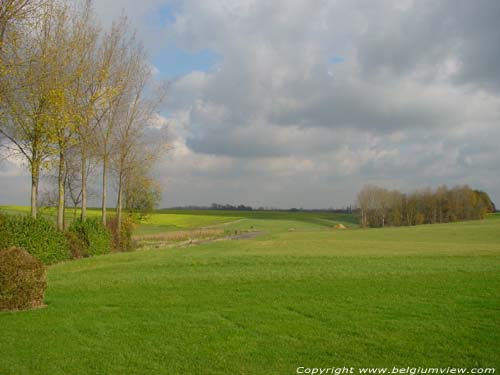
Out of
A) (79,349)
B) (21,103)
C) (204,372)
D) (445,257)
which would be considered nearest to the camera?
(204,372)

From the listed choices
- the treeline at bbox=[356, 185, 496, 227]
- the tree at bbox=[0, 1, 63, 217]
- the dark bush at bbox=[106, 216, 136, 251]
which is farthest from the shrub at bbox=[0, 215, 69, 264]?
the treeline at bbox=[356, 185, 496, 227]

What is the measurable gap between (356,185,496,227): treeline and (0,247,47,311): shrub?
10567 cm

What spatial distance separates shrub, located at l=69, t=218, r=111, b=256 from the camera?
1233 inches

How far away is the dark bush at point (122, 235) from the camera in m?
39.6

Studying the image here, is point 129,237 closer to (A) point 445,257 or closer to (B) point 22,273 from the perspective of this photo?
(A) point 445,257

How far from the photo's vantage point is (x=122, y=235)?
4106cm

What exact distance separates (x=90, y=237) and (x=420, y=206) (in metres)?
95.4

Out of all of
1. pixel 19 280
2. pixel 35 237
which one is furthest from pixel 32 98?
pixel 19 280

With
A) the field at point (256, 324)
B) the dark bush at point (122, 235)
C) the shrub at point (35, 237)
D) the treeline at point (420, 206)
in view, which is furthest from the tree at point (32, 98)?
the treeline at point (420, 206)

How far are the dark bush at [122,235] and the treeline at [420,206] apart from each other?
8194cm

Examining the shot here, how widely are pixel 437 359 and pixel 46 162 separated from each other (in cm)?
1978

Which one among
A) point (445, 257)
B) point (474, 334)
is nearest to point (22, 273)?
point (474, 334)

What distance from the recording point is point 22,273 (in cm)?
1150

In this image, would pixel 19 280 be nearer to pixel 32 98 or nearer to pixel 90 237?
pixel 32 98
